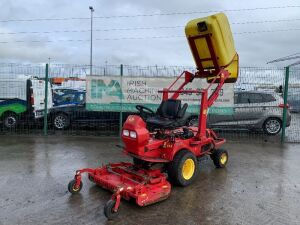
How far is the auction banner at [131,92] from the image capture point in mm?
11008

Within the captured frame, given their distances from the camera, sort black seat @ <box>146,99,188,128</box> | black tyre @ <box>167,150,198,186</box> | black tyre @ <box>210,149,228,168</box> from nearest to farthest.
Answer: black tyre @ <box>167,150,198,186</box> → black seat @ <box>146,99,188,128</box> → black tyre @ <box>210,149,228,168</box>

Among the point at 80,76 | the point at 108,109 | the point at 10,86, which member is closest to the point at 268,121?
the point at 108,109

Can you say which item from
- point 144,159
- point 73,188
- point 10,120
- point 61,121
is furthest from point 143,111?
point 10,120

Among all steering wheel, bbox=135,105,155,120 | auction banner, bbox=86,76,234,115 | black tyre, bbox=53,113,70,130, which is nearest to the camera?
steering wheel, bbox=135,105,155,120

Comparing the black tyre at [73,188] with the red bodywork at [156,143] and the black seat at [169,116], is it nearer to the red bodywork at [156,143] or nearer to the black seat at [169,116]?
the red bodywork at [156,143]

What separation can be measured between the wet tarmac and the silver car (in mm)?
2828

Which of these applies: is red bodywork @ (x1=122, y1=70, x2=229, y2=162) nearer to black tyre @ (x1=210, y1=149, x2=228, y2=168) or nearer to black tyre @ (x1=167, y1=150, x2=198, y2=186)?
black tyre @ (x1=167, y1=150, x2=198, y2=186)

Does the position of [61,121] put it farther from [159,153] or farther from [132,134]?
[132,134]

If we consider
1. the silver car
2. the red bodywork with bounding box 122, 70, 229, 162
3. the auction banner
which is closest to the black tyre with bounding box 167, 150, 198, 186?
the red bodywork with bounding box 122, 70, 229, 162

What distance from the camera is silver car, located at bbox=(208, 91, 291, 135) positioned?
11.6 m

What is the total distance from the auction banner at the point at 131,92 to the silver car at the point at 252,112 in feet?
1.95

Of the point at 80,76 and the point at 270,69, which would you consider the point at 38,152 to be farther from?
the point at 270,69

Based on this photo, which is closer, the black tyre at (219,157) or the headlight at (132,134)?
the headlight at (132,134)

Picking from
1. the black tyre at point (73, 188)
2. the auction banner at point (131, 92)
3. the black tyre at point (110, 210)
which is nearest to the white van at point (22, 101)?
the auction banner at point (131, 92)
